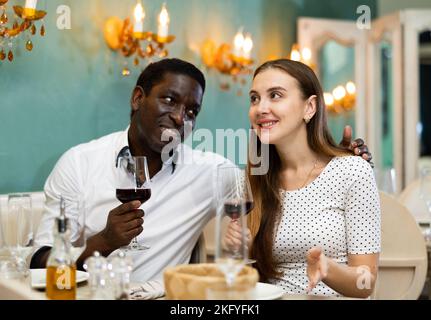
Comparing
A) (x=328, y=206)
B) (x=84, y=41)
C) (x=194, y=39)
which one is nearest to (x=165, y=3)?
(x=194, y=39)

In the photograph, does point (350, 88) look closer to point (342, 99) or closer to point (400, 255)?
point (342, 99)

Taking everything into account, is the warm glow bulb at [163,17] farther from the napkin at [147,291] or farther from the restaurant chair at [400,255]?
the napkin at [147,291]

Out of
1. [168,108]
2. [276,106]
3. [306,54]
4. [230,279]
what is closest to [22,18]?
[168,108]

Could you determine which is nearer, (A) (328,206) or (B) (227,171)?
(B) (227,171)

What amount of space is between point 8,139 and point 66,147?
0.32 metres

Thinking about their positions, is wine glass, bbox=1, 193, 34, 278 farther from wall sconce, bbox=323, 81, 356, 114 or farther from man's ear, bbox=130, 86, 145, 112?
wall sconce, bbox=323, 81, 356, 114

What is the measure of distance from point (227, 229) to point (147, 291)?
300mm

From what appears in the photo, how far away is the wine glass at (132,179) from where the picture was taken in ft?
5.55

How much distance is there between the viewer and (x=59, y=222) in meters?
1.31

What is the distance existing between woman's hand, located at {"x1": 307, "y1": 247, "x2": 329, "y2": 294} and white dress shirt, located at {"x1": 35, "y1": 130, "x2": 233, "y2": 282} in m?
0.77

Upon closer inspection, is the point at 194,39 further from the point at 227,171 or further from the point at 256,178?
the point at 227,171

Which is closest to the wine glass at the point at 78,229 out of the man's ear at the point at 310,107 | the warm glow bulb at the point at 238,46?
the man's ear at the point at 310,107

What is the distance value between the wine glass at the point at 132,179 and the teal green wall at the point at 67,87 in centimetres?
120

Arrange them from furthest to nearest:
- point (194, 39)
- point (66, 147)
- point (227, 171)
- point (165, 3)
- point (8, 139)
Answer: point (194, 39), point (165, 3), point (66, 147), point (8, 139), point (227, 171)
